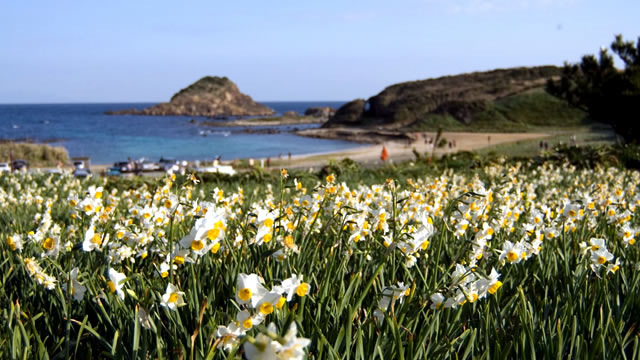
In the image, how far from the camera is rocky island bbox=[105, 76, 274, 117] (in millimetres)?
124188

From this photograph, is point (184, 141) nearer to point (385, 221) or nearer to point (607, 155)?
point (607, 155)

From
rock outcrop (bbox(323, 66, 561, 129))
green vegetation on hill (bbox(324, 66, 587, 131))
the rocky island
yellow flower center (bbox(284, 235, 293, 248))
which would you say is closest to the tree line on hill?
yellow flower center (bbox(284, 235, 293, 248))

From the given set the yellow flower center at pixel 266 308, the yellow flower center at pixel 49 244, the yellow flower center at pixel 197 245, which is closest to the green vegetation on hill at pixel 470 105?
the yellow flower center at pixel 49 244

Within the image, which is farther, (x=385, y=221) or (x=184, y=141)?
(x=184, y=141)

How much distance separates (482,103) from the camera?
61.6 meters

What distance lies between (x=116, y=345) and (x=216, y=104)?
13309 cm

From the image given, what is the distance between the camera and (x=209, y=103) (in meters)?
130

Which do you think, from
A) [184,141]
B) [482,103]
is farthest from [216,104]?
[482,103]

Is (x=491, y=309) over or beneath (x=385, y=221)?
beneath

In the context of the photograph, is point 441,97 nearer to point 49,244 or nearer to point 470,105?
point 470,105

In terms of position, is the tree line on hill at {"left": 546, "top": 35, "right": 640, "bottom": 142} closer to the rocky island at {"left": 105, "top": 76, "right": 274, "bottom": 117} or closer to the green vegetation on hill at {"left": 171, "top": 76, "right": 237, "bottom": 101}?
the rocky island at {"left": 105, "top": 76, "right": 274, "bottom": 117}

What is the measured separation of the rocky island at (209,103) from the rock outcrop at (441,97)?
184ft

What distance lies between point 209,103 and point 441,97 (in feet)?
242

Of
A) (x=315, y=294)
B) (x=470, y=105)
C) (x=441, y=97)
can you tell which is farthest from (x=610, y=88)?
(x=441, y=97)
